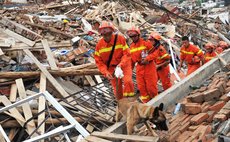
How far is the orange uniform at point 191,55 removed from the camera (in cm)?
866

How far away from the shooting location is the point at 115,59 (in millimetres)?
6297

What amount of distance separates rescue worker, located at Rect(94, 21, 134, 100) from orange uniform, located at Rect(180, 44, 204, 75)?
2.79m

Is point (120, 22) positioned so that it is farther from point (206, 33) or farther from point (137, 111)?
point (137, 111)

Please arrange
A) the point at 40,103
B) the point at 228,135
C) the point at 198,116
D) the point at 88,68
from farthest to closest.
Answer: the point at 88,68 → the point at 40,103 → the point at 198,116 → the point at 228,135

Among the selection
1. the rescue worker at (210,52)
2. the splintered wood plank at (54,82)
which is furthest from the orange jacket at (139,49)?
the rescue worker at (210,52)

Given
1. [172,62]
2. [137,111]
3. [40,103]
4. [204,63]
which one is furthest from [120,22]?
[137,111]

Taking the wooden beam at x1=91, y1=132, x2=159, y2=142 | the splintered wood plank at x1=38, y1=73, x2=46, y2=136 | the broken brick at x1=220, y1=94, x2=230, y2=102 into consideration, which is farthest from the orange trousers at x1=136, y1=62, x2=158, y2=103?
the wooden beam at x1=91, y1=132, x2=159, y2=142

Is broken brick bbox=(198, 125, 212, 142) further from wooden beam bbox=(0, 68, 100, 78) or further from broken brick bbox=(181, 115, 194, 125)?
wooden beam bbox=(0, 68, 100, 78)

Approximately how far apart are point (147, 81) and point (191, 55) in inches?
86.0

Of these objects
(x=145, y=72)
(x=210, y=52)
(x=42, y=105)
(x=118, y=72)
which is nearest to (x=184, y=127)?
(x=118, y=72)

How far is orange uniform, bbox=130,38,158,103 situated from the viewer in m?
6.90

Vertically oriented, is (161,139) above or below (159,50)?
below

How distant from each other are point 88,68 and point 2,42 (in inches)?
91.0

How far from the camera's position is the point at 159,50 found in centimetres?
761
